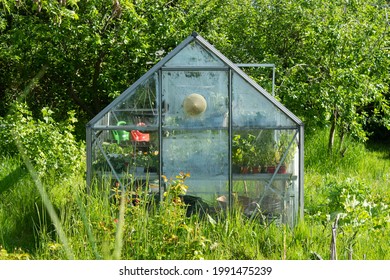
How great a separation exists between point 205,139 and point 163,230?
1.88 metres

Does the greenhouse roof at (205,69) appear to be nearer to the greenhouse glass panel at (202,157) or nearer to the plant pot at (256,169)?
the greenhouse glass panel at (202,157)

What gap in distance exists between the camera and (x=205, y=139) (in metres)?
7.78

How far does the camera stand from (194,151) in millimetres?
7789

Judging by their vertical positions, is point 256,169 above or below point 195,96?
below

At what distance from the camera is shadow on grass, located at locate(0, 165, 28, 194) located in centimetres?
873

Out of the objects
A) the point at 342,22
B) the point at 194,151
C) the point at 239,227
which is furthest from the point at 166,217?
the point at 342,22

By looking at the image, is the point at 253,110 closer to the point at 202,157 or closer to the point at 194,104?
the point at 194,104

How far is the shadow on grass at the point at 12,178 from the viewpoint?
8.73 m

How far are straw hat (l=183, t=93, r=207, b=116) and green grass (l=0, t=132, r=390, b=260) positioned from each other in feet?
3.42

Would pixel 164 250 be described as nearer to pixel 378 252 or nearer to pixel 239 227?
pixel 239 227

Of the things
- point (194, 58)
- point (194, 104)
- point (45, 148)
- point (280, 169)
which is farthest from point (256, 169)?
point (45, 148)

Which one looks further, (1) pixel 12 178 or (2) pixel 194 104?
(1) pixel 12 178

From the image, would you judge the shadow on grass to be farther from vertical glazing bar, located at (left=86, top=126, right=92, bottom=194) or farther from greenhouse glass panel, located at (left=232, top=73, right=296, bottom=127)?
greenhouse glass panel, located at (left=232, top=73, right=296, bottom=127)

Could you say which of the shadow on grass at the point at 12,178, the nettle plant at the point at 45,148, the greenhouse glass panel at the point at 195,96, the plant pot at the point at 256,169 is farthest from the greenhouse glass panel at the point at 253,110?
the shadow on grass at the point at 12,178
